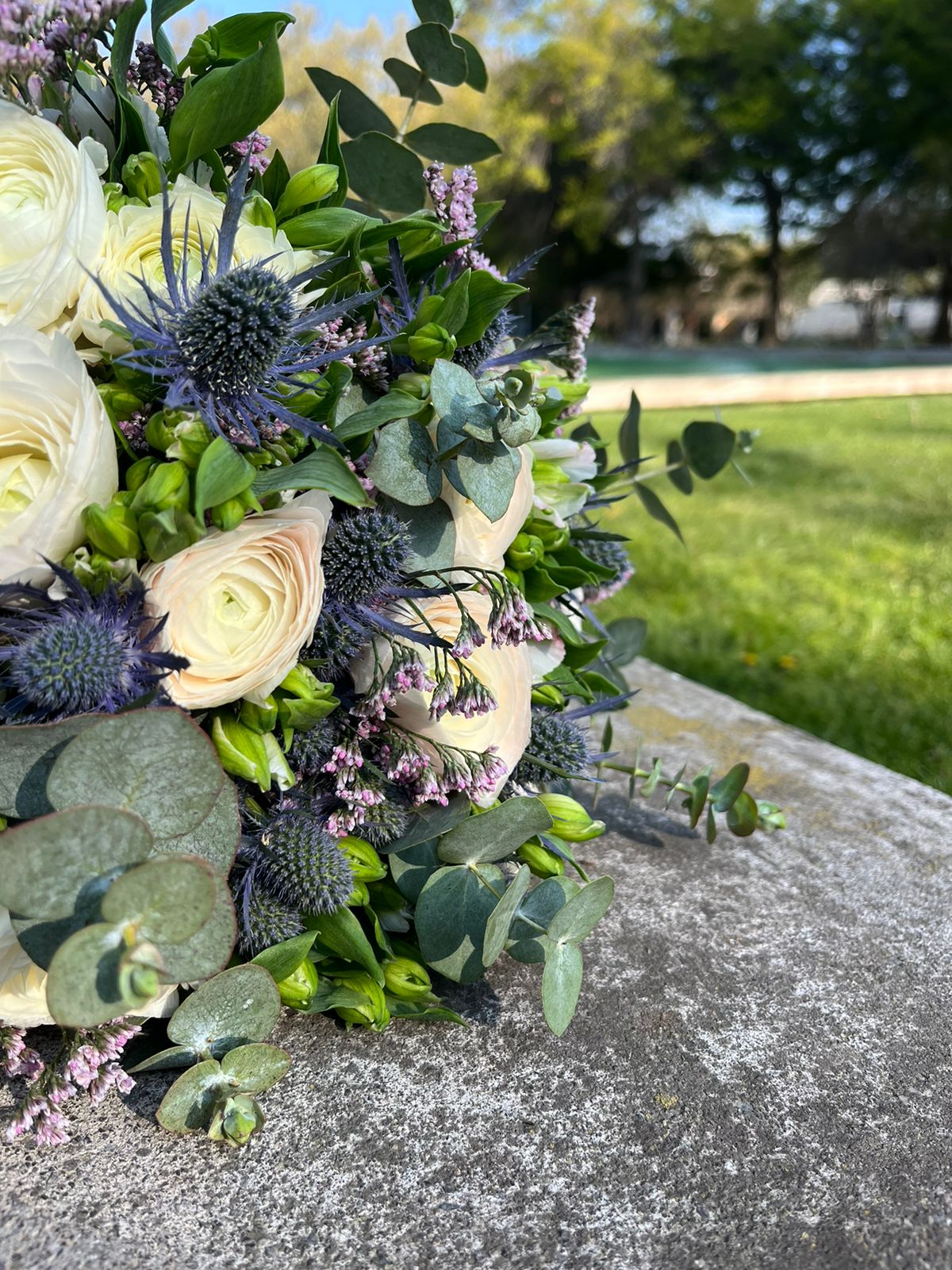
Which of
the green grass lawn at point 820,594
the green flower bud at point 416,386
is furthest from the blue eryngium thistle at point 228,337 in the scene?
the green grass lawn at point 820,594

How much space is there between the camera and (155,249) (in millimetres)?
1026

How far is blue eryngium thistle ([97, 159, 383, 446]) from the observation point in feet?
3.01

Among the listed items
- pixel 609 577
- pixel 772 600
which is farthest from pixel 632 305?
pixel 609 577

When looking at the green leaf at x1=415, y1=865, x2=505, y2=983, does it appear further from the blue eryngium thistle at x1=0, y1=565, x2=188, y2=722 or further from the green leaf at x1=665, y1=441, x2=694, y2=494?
the green leaf at x1=665, y1=441, x2=694, y2=494

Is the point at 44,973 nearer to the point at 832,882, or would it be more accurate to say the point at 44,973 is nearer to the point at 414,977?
the point at 414,977

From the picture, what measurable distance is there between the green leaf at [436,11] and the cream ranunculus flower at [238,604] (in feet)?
3.04

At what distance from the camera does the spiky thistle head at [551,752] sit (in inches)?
51.8

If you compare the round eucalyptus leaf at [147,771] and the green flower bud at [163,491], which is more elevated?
the green flower bud at [163,491]

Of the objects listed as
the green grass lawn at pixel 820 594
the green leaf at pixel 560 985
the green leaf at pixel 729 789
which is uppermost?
the green leaf at pixel 560 985

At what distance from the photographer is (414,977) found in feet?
3.74

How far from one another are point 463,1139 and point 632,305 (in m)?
37.8

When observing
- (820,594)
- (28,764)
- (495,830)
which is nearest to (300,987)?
(495,830)

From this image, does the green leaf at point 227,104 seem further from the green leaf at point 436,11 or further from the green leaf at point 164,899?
the green leaf at point 164,899

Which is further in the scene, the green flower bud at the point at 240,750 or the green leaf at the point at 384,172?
the green leaf at the point at 384,172
